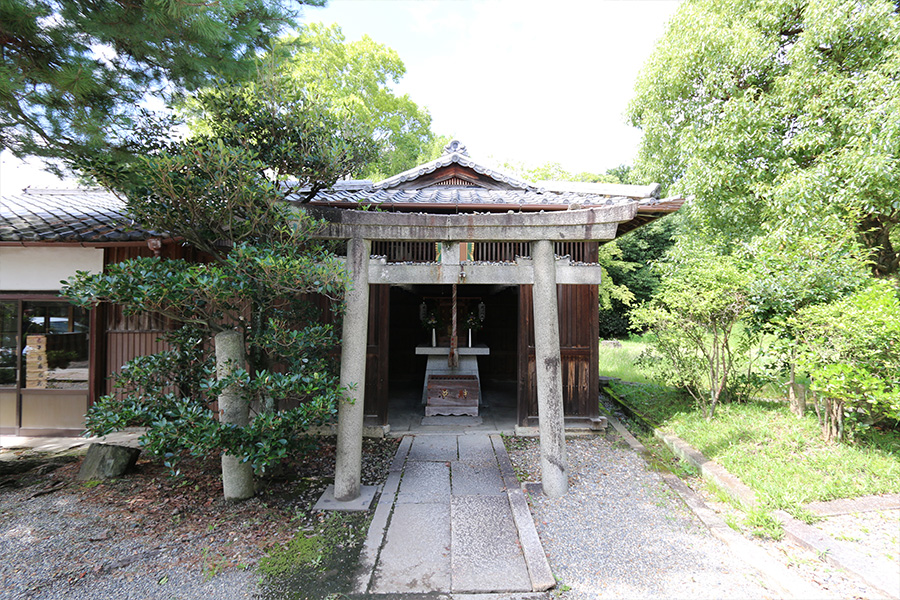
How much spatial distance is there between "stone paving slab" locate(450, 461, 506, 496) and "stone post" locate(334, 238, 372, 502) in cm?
120

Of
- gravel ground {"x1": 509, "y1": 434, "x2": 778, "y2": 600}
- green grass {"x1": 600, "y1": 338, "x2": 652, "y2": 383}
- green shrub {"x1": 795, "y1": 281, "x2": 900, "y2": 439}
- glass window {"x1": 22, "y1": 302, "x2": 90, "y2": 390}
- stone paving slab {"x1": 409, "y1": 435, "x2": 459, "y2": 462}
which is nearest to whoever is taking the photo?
gravel ground {"x1": 509, "y1": 434, "x2": 778, "y2": 600}

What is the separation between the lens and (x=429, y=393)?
711 centimetres

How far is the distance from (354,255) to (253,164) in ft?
4.08

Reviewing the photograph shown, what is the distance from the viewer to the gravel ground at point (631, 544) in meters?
2.79

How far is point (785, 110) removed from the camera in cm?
732

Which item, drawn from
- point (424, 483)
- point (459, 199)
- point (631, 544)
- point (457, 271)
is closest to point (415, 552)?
point (424, 483)

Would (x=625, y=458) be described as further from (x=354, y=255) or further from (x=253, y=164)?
(x=253, y=164)

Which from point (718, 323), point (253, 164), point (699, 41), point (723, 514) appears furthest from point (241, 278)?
point (699, 41)

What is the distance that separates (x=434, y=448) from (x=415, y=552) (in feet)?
7.74

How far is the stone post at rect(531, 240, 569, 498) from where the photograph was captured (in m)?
4.16

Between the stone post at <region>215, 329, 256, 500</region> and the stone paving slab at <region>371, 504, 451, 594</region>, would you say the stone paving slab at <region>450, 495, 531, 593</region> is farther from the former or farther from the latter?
the stone post at <region>215, 329, 256, 500</region>

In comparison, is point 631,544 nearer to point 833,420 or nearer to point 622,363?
point 833,420

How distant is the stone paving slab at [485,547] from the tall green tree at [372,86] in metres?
14.0

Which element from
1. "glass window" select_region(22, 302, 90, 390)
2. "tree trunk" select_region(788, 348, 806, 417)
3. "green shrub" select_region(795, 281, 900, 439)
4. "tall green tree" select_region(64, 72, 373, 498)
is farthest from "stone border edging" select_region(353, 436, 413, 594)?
"tree trunk" select_region(788, 348, 806, 417)
